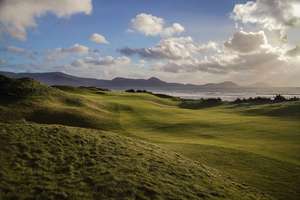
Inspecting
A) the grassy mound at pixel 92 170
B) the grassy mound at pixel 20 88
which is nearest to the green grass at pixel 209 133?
the grassy mound at pixel 20 88

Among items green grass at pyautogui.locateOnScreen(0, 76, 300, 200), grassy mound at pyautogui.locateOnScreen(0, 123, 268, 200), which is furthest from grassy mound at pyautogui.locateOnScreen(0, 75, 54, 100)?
grassy mound at pyautogui.locateOnScreen(0, 123, 268, 200)

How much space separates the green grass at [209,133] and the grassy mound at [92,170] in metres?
1.23

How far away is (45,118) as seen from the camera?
51.1m

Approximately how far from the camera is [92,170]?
19125 mm

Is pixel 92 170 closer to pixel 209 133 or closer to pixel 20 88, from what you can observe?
pixel 209 133

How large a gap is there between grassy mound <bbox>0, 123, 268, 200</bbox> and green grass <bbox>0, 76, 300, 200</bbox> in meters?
1.23

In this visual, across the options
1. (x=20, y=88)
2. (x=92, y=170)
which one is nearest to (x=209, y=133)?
(x=92, y=170)

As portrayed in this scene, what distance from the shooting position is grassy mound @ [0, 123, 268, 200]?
1683 centimetres

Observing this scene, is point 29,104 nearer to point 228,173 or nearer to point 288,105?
point 228,173

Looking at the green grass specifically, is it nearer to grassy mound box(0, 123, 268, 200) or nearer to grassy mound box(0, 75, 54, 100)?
grassy mound box(0, 75, 54, 100)

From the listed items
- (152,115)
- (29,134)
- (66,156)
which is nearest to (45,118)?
(152,115)

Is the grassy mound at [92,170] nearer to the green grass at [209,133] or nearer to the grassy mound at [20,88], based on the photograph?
the green grass at [209,133]

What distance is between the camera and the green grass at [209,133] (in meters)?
25.0

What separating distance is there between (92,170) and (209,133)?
27.2 metres
